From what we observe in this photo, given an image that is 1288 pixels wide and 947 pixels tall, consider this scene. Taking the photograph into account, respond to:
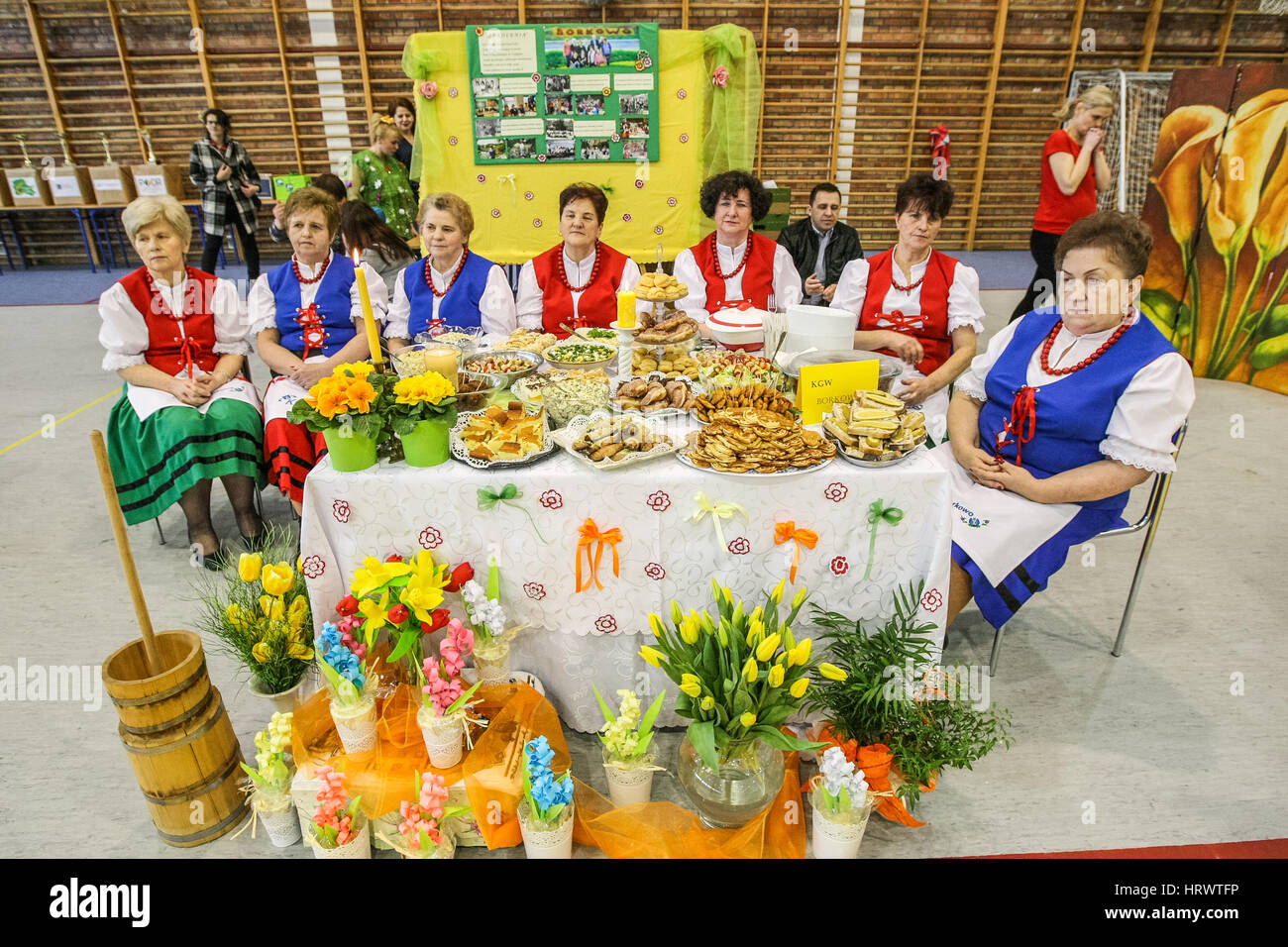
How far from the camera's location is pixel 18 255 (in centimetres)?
934

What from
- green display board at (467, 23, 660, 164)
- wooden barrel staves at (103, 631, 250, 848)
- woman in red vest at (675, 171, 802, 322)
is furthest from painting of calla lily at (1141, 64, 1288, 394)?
wooden barrel staves at (103, 631, 250, 848)

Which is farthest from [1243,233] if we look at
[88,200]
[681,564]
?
[88,200]

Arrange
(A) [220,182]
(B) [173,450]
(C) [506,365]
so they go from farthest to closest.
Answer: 1. (A) [220,182]
2. (B) [173,450]
3. (C) [506,365]

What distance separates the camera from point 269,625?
1.94m

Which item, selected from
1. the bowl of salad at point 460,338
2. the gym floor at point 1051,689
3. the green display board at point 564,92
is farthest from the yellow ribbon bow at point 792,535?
the green display board at point 564,92

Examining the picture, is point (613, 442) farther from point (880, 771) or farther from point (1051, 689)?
point (1051, 689)

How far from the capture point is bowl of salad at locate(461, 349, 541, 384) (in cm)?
213

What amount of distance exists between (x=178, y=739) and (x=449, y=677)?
586 millimetres

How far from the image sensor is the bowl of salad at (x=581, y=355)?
84.9 inches

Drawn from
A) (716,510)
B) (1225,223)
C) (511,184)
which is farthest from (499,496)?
(1225,223)

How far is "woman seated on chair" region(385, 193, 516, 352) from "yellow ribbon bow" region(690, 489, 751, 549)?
1.63 metres

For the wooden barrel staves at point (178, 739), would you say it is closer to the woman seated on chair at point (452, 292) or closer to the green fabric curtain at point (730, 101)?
the woman seated on chair at point (452, 292)

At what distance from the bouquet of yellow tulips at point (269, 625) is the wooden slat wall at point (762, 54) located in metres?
8.41
